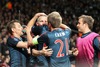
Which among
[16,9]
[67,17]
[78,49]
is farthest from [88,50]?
[16,9]

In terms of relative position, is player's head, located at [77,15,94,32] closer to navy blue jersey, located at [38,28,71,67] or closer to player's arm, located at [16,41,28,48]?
navy blue jersey, located at [38,28,71,67]

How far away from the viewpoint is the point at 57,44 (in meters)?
5.20

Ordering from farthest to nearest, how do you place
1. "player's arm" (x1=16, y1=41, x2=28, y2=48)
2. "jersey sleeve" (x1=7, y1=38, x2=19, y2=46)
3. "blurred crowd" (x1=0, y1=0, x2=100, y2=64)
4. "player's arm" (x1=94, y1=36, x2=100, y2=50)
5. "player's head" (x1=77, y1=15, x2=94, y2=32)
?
"blurred crowd" (x1=0, y1=0, x2=100, y2=64)
"jersey sleeve" (x1=7, y1=38, x2=19, y2=46)
"player's arm" (x1=16, y1=41, x2=28, y2=48)
"player's head" (x1=77, y1=15, x2=94, y2=32)
"player's arm" (x1=94, y1=36, x2=100, y2=50)

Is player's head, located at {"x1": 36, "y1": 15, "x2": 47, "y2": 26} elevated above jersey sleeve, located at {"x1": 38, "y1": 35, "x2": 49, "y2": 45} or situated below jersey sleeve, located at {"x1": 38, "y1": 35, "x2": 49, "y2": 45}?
above

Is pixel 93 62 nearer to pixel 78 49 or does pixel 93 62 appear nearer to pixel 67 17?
pixel 78 49

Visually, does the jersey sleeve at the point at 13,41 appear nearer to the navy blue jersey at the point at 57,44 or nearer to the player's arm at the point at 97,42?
the navy blue jersey at the point at 57,44

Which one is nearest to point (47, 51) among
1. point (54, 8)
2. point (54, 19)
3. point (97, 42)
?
point (54, 19)

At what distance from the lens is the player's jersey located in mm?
5379

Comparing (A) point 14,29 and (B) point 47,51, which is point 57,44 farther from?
(A) point 14,29

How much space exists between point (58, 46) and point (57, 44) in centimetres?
3

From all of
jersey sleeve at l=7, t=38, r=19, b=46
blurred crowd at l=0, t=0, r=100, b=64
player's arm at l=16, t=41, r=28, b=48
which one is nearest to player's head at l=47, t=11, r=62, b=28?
player's arm at l=16, t=41, r=28, b=48

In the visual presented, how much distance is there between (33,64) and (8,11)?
10581 mm

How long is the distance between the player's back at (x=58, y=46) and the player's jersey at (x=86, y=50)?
0.97ft

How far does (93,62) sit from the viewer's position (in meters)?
5.42
